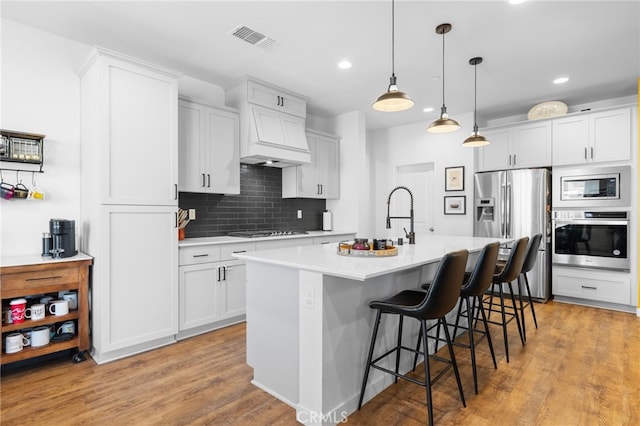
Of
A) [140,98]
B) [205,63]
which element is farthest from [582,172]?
[140,98]

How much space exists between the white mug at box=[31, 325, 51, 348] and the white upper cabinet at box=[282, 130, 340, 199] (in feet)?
10.2

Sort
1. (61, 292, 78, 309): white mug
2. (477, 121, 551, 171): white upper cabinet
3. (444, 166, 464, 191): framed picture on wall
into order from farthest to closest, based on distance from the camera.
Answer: (444, 166, 464, 191): framed picture on wall
(477, 121, 551, 171): white upper cabinet
(61, 292, 78, 309): white mug

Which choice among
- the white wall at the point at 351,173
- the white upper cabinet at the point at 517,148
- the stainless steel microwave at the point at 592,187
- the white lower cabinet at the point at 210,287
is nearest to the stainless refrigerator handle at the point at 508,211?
the white upper cabinet at the point at 517,148

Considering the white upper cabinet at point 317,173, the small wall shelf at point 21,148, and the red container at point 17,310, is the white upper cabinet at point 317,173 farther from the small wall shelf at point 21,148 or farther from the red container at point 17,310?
the red container at point 17,310

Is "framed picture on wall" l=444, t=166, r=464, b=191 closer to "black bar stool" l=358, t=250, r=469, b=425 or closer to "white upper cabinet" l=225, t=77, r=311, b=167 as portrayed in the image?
"white upper cabinet" l=225, t=77, r=311, b=167

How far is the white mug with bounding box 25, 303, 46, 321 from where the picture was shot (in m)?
2.62

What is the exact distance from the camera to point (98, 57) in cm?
278

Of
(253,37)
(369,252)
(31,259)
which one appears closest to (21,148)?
(31,259)

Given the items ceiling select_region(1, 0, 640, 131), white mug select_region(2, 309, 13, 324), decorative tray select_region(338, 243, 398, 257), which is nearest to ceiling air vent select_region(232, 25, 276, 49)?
ceiling select_region(1, 0, 640, 131)

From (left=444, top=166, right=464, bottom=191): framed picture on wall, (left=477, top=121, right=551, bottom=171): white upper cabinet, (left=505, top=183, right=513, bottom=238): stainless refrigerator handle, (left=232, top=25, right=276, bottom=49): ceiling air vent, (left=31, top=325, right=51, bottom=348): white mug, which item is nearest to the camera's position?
(left=31, top=325, right=51, bottom=348): white mug

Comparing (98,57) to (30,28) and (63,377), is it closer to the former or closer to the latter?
(30,28)

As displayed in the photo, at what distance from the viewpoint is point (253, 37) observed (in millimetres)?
3113

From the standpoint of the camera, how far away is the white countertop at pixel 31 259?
2.49 m

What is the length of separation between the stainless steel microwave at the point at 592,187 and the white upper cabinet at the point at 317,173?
3070mm
